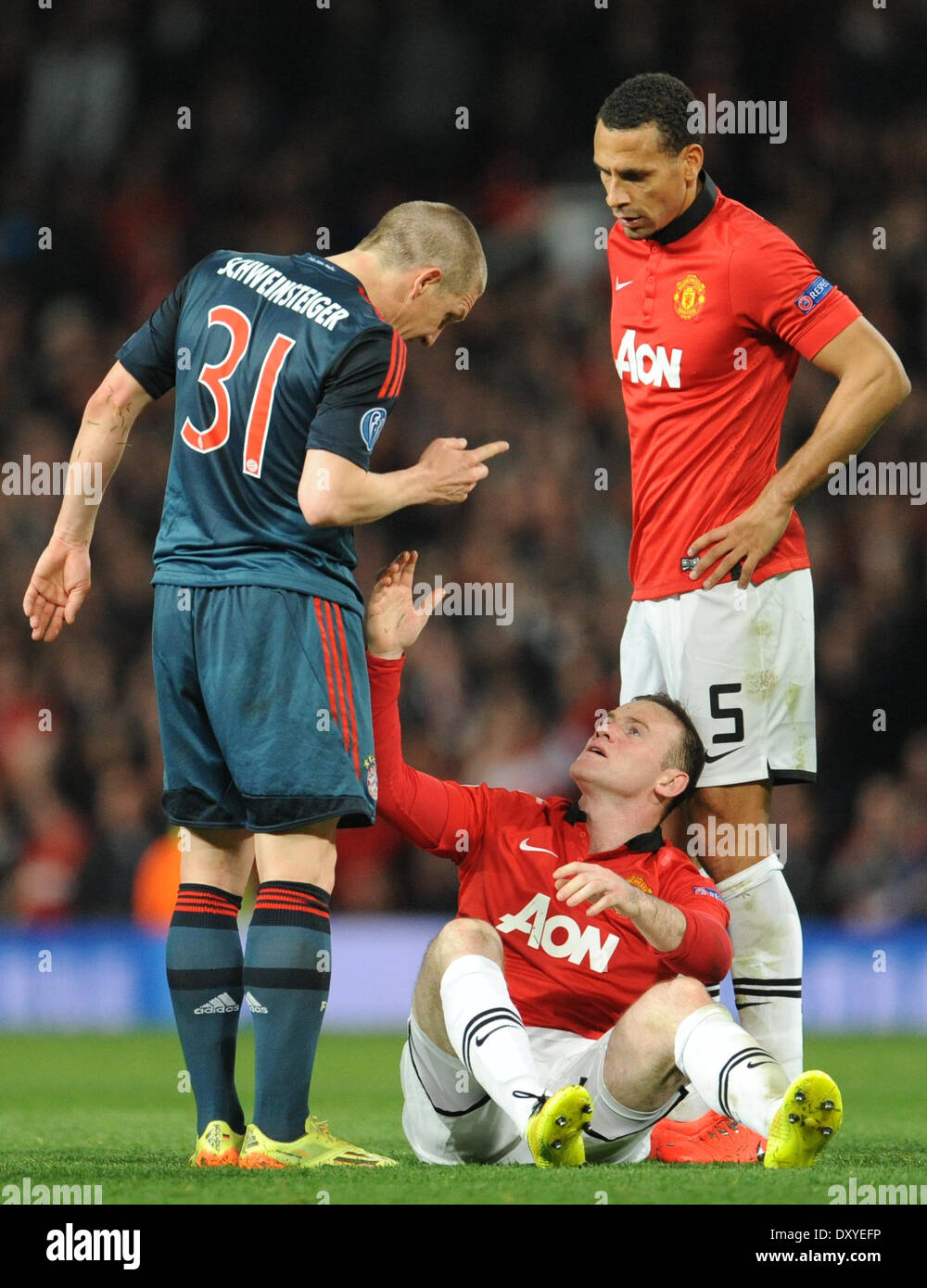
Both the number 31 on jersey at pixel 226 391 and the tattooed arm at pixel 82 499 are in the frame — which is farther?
the tattooed arm at pixel 82 499

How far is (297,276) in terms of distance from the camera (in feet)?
12.7

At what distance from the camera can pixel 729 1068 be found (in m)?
3.27

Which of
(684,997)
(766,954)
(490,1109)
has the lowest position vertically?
(490,1109)

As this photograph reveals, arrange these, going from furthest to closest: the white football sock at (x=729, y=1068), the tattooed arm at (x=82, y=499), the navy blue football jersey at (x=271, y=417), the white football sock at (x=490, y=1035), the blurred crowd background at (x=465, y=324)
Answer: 1. the blurred crowd background at (x=465, y=324)
2. the tattooed arm at (x=82, y=499)
3. the navy blue football jersey at (x=271, y=417)
4. the white football sock at (x=490, y=1035)
5. the white football sock at (x=729, y=1068)

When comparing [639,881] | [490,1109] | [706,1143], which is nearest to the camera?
[490,1109]

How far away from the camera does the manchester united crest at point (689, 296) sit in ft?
14.3

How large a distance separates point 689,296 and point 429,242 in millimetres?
761

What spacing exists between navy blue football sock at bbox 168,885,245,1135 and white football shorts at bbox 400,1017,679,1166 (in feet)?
1.29

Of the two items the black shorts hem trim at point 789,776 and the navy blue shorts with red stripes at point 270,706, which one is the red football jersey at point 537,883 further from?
the black shorts hem trim at point 789,776

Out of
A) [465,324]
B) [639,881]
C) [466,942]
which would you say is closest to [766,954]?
[639,881]

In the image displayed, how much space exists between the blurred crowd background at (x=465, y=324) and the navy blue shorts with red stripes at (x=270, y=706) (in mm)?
6210

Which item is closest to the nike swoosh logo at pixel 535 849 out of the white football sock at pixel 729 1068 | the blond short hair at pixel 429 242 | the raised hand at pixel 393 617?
the raised hand at pixel 393 617

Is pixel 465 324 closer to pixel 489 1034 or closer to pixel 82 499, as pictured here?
pixel 82 499

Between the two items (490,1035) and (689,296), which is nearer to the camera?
Result: (490,1035)
